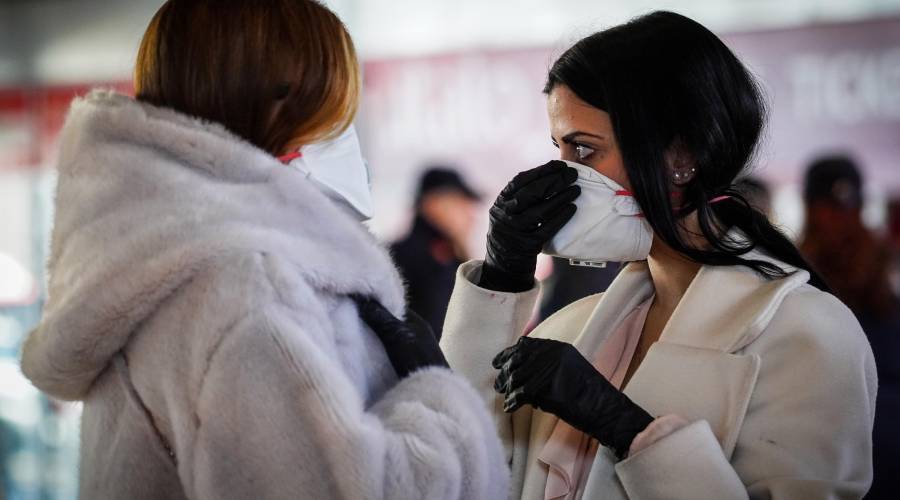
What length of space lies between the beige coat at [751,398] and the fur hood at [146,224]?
0.62 meters

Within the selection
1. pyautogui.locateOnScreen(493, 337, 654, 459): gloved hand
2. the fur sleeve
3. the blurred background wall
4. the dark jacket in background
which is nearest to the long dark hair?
pyautogui.locateOnScreen(493, 337, 654, 459): gloved hand

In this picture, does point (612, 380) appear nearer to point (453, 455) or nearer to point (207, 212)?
point (453, 455)

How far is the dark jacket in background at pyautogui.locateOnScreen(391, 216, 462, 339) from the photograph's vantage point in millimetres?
4391

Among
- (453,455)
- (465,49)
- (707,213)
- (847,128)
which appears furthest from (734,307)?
(465,49)

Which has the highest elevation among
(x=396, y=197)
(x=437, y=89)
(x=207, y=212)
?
(x=207, y=212)

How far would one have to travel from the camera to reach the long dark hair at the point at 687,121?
181 cm

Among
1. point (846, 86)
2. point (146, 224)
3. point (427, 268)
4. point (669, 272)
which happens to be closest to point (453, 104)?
point (427, 268)

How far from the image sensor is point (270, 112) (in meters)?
1.47

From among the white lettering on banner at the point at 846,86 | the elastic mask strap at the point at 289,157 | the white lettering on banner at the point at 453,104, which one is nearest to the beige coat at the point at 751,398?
the elastic mask strap at the point at 289,157

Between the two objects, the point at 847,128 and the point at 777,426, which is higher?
the point at 777,426

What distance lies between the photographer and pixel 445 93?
515 cm

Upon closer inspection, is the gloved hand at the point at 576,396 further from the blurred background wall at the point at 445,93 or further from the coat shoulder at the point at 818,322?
the blurred background wall at the point at 445,93

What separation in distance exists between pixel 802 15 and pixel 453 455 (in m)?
3.85

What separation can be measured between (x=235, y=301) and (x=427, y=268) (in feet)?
10.6
